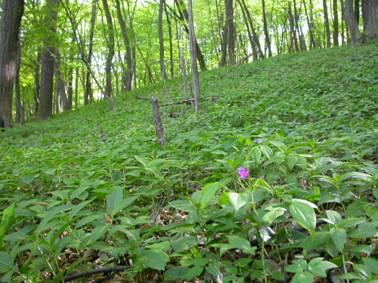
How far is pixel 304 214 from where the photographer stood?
1.12 meters

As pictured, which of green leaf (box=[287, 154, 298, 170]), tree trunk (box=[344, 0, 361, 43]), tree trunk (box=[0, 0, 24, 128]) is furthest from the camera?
tree trunk (box=[344, 0, 361, 43])

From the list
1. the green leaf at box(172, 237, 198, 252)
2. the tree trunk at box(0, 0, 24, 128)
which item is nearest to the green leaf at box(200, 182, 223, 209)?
the green leaf at box(172, 237, 198, 252)

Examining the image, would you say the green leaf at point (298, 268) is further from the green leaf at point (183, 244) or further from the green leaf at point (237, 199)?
the green leaf at point (183, 244)

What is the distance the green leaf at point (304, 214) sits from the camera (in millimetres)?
1089

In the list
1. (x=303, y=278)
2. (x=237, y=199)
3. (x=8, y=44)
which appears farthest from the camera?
(x=8, y=44)

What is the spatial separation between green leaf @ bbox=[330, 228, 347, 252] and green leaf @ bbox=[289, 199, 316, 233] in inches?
3.2

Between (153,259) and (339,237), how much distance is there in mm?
613

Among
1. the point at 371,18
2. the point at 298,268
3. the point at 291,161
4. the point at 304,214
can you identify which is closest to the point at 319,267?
the point at 298,268

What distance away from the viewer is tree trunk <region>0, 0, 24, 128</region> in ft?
25.9

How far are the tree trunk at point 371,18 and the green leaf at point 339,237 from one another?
11.3m

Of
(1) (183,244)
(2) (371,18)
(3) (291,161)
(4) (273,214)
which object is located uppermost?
(2) (371,18)

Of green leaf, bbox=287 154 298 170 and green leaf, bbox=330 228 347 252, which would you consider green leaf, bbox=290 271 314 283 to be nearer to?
green leaf, bbox=330 228 347 252

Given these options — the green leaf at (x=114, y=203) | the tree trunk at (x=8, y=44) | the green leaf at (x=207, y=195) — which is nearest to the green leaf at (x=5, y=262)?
the green leaf at (x=114, y=203)

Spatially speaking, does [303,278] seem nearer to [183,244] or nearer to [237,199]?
[237,199]
